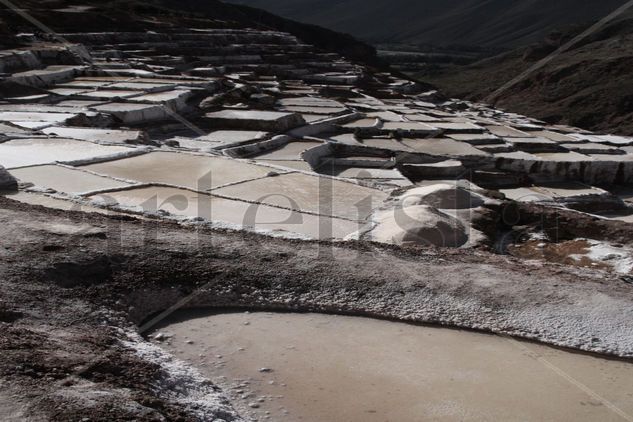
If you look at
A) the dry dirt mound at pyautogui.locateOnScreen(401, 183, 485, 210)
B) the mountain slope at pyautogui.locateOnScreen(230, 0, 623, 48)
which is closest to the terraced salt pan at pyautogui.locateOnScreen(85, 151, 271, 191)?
the dry dirt mound at pyautogui.locateOnScreen(401, 183, 485, 210)

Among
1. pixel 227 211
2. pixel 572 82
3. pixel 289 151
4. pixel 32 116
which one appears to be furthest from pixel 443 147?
pixel 572 82

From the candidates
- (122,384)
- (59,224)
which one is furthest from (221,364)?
(59,224)

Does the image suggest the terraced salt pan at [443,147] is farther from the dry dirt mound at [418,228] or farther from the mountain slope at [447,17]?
the mountain slope at [447,17]

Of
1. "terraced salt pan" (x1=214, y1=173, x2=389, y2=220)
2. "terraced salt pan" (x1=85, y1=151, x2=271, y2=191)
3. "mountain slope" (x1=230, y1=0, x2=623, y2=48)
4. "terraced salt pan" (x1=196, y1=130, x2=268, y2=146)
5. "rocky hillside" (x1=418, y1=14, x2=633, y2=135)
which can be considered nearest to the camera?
"terraced salt pan" (x1=214, y1=173, x2=389, y2=220)

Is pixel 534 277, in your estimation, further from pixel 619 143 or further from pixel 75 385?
pixel 619 143

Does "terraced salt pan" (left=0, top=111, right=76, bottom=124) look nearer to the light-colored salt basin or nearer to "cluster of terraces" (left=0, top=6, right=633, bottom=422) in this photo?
Result: "cluster of terraces" (left=0, top=6, right=633, bottom=422)

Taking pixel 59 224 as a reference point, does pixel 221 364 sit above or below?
below

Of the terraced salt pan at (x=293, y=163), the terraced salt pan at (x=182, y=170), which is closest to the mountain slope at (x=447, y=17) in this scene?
the terraced salt pan at (x=293, y=163)
